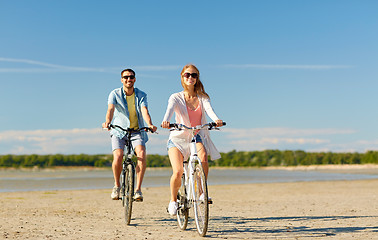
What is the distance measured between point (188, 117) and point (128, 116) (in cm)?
165

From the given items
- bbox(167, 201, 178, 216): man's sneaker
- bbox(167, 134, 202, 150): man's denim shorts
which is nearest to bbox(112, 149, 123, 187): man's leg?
bbox(167, 134, 202, 150): man's denim shorts

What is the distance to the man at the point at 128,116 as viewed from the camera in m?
8.02

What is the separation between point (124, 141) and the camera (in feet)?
26.8

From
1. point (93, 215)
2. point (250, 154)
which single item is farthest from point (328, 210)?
point (250, 154)

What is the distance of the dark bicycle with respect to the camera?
306 inches

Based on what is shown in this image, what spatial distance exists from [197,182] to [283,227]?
1879 mm

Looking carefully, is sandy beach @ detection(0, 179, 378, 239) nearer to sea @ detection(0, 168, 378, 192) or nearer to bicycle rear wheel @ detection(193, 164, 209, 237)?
bicycle rear wheel @ detection(193, 164, 209, 237)

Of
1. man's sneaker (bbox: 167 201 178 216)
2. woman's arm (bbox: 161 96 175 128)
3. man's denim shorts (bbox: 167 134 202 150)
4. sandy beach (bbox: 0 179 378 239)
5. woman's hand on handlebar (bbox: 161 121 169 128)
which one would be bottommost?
sandy beach (bbox: 0 179 378 239)

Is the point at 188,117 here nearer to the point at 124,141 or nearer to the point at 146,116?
the point at 146,116

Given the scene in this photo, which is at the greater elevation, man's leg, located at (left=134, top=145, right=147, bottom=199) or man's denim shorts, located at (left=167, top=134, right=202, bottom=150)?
man's denim shorts, located at (left=167, top=134, right=202, bottom=150)

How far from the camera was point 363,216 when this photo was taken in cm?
898

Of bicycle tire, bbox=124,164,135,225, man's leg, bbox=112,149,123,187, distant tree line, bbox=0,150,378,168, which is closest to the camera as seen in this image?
bicycle tire, bbox=124,164,135,225

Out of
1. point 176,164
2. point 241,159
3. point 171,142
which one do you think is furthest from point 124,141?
point 241,159

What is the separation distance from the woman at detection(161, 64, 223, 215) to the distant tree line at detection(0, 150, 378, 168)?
4462cm
